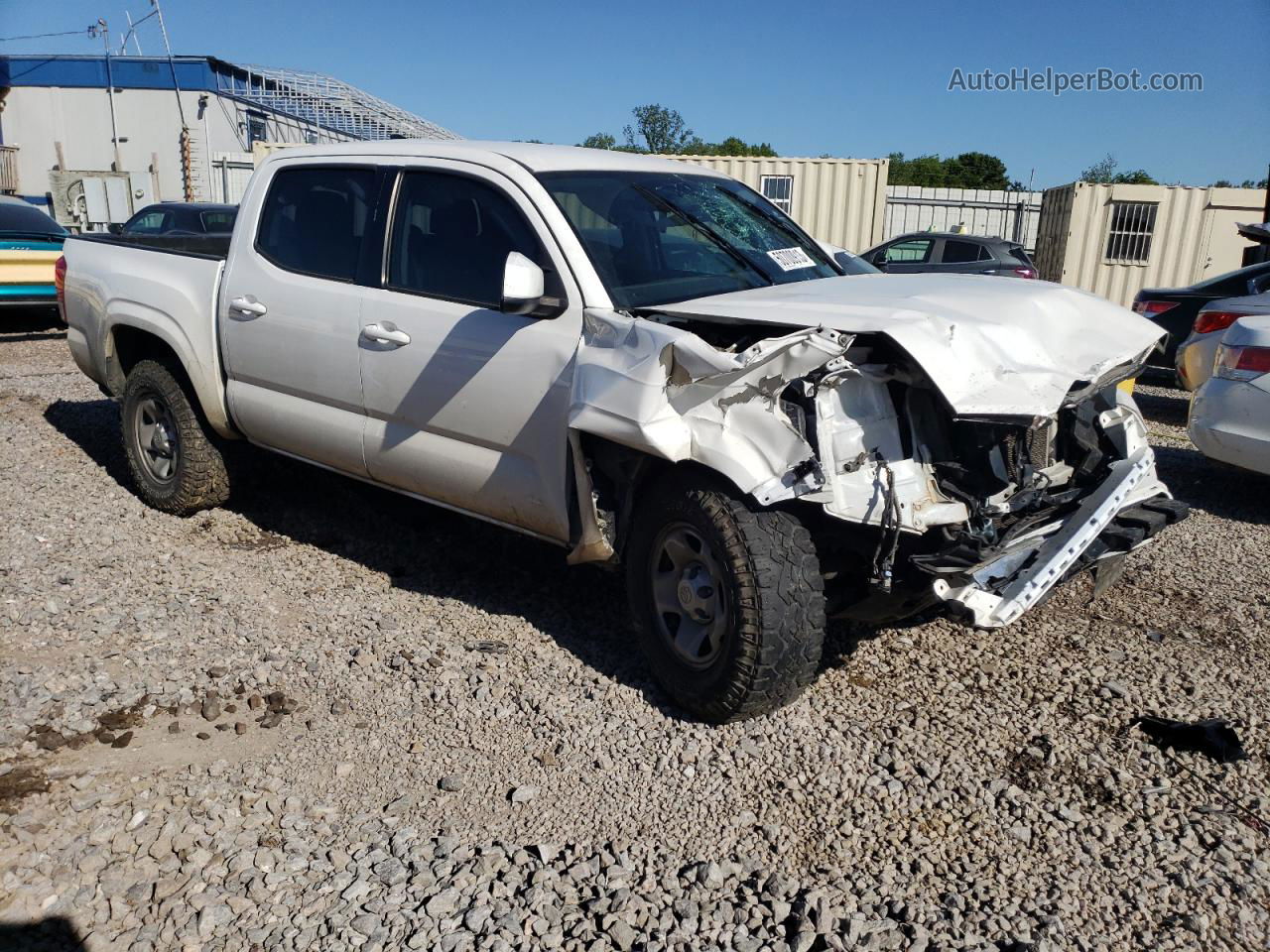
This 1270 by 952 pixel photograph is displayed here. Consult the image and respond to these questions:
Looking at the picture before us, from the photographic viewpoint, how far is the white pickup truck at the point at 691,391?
319cm

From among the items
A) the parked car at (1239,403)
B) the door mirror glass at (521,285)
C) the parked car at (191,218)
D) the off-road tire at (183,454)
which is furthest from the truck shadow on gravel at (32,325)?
the parked car at (1239,403)

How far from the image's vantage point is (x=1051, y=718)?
354 centimetres

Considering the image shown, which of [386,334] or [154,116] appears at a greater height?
[154,116]

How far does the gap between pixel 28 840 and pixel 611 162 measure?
329 cm

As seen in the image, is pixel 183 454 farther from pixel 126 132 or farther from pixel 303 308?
pixel 126 132

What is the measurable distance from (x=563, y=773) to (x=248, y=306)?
2.94 metres

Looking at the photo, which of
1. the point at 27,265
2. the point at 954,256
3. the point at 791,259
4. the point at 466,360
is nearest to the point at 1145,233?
the point at 954,256

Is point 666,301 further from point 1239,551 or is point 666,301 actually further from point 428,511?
point 1239,551

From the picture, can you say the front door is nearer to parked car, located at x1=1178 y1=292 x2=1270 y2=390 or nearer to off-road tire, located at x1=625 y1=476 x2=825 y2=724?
off-road tire, located at x1=625 y1=476 x2=825 y2=724

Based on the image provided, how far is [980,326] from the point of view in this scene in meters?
3.22

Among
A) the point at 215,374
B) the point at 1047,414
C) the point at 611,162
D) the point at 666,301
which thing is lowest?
the point at 215,374

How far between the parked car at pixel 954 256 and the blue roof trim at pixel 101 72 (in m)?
24.8

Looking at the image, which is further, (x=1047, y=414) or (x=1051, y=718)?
(x=1051, y=718)

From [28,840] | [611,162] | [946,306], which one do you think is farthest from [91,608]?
[946,306]
